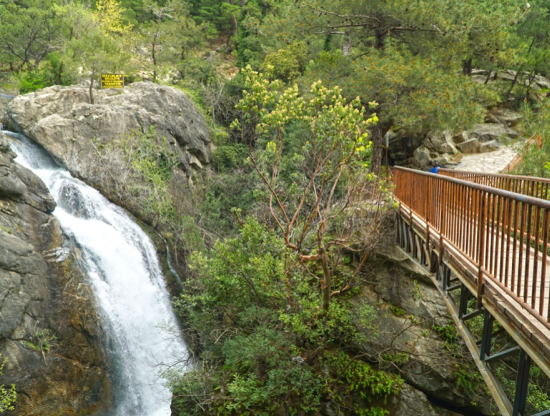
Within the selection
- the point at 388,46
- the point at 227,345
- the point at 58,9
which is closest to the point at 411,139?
the point at 388,46

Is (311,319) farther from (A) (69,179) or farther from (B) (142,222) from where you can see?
(A) (69,179)

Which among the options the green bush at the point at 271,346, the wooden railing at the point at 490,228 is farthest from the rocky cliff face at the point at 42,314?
the wooden railing at the point at 490,228

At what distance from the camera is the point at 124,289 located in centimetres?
1238

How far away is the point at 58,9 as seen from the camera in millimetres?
23641

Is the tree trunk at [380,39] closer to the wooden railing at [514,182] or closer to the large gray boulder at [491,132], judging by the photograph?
the wooden railing at [514,182]

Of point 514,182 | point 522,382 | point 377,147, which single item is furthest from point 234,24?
point 522,382

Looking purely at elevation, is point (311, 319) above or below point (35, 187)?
below

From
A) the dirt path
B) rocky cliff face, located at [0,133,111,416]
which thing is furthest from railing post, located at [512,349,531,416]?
the dirt path

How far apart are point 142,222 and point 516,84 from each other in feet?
72.5

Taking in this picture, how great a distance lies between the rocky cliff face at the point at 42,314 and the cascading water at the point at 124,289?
43cm

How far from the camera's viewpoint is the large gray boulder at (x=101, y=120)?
15719 mm

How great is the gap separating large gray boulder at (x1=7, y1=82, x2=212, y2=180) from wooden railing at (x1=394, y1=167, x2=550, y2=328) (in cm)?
1248

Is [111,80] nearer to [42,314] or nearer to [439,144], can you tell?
[42,314]

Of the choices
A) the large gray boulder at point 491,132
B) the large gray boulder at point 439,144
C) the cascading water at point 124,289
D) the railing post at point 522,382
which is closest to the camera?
the railing post at point 522,382
